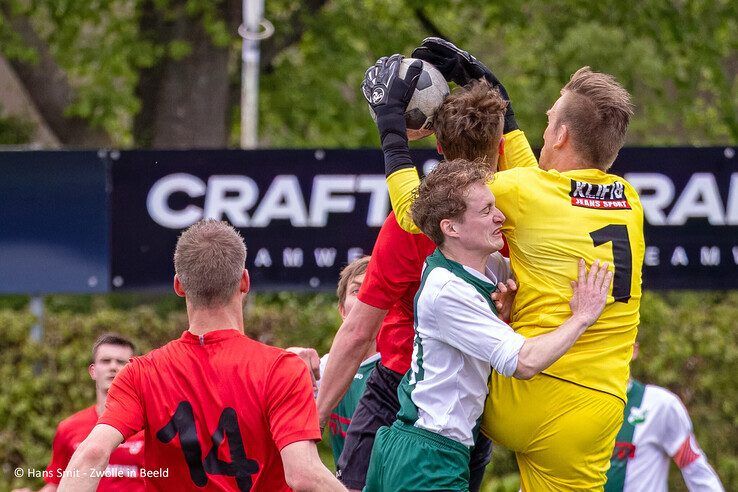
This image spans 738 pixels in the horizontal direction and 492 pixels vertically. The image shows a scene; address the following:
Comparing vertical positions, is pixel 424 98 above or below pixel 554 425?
above

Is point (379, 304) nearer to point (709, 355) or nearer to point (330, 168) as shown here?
point (330, 168)

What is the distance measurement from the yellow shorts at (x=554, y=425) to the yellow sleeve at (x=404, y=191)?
68 cm

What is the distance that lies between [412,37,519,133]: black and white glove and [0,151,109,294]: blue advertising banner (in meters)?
5.38

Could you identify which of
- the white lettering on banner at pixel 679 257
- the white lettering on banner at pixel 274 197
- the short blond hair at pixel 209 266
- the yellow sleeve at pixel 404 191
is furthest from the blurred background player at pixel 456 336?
the white lettering on banner at pixel 679 257

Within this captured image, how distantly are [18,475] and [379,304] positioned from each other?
5308mm

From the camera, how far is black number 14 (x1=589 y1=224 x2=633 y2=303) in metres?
4.29

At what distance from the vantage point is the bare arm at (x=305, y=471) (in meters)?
3.89

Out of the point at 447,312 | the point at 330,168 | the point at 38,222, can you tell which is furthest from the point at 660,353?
the point at 447,312

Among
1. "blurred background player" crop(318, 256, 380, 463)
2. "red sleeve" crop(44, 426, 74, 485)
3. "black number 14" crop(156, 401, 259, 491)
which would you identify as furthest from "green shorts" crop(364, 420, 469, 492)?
"red sleeve" crop(44, 426, 74, 485)

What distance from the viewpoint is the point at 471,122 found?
4414 millimetres

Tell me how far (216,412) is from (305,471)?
1.34 ft

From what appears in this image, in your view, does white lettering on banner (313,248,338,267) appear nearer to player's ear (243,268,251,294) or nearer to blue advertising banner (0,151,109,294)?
blue advertising banner (0,151,109,294)

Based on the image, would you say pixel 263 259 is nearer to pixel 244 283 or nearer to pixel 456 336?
pixel 244 283

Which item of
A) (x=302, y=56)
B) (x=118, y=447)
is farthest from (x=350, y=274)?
(x=302, y=56)
